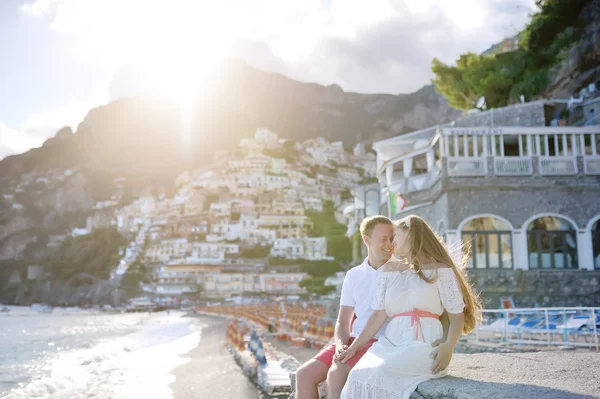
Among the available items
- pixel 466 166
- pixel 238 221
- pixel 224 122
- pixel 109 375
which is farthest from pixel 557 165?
pixel 224 122

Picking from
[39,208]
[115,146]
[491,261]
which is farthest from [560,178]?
[115,146]

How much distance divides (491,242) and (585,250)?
2.62 m

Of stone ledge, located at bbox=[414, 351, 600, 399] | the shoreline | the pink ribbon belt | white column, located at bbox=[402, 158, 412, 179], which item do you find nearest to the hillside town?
white column, located at bbox=[402, 158, 412, 179]

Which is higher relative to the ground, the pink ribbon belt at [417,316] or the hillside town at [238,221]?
the hillside town at [238,221]

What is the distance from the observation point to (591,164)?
53.0 feet

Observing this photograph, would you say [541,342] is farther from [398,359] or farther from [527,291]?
[398,359]

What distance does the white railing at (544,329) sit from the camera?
9.24m

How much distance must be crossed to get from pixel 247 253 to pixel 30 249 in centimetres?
5795

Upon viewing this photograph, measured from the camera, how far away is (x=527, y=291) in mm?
15609

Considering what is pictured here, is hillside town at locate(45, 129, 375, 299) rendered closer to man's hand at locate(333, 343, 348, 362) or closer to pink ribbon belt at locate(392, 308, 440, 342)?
man's hand at locate(333, 343, 348, 362)

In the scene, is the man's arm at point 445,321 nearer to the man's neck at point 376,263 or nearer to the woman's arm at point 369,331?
the woman's arm at point 369,331

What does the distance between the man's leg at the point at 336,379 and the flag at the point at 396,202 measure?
1654 centimetres

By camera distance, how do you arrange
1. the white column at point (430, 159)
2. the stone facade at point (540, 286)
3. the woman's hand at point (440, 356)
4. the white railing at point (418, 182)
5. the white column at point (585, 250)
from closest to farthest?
the woman's hand at point (440, 356), the stone facade at point (540, 286), the white column at point (585, 250), the white column at point (430, 159), the white railing at point (418, 182)

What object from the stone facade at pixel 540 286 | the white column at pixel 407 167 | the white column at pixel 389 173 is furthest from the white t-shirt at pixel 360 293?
the white column at pixel 389 173
